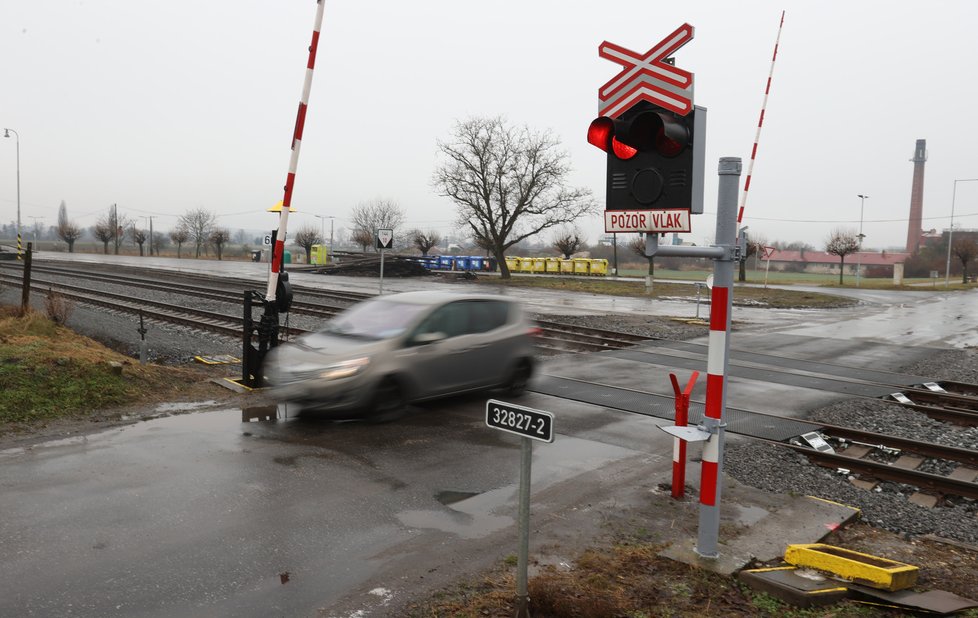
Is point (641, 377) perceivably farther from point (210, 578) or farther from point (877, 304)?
point (877, 304)

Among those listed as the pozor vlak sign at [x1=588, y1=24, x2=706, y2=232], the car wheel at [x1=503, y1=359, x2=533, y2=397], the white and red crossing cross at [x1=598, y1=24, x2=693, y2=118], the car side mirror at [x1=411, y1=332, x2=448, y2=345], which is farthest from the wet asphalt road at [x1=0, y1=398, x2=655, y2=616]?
the white and red crossing cross at [x1=598, y1=24, x2=693, y2=118]

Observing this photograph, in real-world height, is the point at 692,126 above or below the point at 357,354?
above

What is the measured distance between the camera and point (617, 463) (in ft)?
24.5

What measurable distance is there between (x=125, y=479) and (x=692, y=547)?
16.2ft

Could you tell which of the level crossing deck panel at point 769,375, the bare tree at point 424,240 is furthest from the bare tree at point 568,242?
the level crossing deck panel at point 769,375

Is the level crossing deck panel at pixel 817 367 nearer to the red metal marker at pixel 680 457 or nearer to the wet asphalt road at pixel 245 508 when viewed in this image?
the wet asphalt road at pixel 245 508

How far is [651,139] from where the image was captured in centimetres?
446

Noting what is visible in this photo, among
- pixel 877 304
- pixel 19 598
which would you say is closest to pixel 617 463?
pixel 19 598

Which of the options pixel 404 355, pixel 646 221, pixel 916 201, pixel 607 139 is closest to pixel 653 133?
pixel 607 139

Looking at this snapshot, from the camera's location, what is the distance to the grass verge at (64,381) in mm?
8312

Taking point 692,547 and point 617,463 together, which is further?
point 617,463

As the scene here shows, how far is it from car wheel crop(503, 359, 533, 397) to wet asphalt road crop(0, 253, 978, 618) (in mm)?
529

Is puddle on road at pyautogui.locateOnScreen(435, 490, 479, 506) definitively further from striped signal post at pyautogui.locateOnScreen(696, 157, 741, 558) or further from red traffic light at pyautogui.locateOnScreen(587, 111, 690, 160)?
red traffic light at pyautogui.locateOnScreen(587, 111, 690, 160)

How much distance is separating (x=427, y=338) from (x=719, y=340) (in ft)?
16.0
